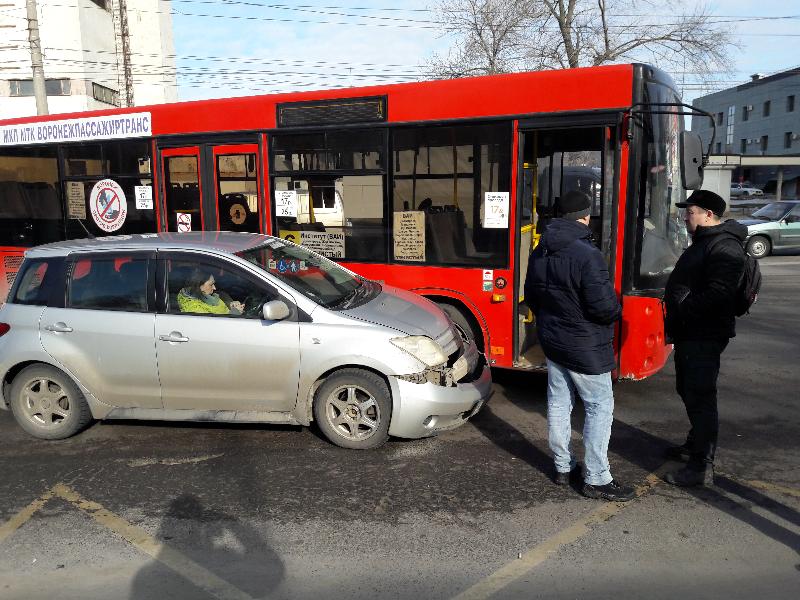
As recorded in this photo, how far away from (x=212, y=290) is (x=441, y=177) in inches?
95.7

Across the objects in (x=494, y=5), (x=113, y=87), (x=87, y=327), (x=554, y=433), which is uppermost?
(x=494, y=5)

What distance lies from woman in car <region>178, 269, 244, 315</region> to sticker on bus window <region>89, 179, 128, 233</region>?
3594mm

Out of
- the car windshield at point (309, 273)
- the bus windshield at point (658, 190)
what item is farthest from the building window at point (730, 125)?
the car windshield at point (309, 273)

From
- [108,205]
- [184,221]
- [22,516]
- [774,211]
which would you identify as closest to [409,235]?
[184,221]

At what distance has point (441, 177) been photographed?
614 cm

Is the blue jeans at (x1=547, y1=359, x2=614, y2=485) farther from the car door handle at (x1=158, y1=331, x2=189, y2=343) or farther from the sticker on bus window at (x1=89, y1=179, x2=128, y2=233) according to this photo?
the sticker on bus window at (x1=89, y1=179, x2=128, y2=233)

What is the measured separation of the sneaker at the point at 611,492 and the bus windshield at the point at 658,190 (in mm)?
2011

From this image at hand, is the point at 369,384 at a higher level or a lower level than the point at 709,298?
lower

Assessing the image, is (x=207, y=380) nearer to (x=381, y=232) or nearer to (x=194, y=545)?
(x=194, y=545)

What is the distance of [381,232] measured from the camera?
6531mm

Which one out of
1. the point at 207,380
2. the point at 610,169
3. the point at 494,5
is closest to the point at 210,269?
the point at 207,380

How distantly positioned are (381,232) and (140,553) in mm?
3844

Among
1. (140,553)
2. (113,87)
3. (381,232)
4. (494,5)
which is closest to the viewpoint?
(140,553)

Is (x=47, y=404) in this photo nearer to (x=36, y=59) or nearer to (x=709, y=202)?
(x=709, y=202)
